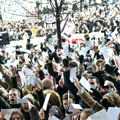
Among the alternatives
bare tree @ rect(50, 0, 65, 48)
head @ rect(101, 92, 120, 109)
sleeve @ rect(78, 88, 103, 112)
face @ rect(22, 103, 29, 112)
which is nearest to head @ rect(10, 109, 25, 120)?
face @ rect(22, 103, 29, 112)

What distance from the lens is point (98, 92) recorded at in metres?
6.23

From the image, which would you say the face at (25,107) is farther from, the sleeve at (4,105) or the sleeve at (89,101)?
the sleeve at (89,101)

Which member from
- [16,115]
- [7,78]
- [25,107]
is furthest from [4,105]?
[7,78]

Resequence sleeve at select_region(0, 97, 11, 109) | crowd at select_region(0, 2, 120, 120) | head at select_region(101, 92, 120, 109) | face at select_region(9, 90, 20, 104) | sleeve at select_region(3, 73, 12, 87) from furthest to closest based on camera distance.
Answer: sleeve at select_region(3, 73, 12, 87), face at select_region(9, 90, 20, 104), sleeve at select_region(0, 97, 11, 109), head at select_region(101, 92, 120, 109), crowd at select_region(0, 2, 120, 120)

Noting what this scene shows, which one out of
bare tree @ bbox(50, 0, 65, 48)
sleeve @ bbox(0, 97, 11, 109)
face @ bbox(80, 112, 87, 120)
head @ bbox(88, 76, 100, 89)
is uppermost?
bare tree @ bbox(50, 0, 65, 48)

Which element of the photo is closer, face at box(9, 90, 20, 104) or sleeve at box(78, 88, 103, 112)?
sleeve at box(78, 88, 103, 112)

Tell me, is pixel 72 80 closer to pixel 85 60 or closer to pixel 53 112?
pixel 53 112

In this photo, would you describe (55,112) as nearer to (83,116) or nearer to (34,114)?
(34,114)

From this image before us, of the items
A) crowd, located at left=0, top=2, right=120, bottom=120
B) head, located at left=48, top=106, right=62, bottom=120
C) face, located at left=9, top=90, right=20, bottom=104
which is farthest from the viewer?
face, located at left=9, top=90, right=20, bottom=104

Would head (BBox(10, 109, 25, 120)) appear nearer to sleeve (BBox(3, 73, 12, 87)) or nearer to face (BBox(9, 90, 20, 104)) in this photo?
face (BBox(9, 90, 20, 104))

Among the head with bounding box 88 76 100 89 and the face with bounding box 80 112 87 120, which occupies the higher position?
the head with bounding box 88 76 100 89

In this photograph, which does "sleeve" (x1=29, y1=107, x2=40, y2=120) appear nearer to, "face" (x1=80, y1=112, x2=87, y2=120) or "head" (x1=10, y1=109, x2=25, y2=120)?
"head" (x1=10, y1=109, x2=25, y2=120)

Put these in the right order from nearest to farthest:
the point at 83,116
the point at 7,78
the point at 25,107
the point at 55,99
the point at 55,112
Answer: the point at 83,116 < the point at 55,112 < the point at 25,107 < the point at 55,99 < the point at 7,78

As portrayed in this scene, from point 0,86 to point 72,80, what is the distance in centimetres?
136
